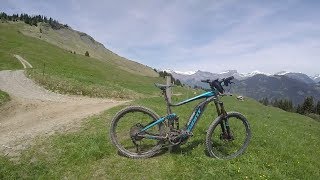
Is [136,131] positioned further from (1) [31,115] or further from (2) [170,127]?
(1) [31,115]

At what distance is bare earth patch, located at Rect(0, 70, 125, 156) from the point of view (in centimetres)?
1591

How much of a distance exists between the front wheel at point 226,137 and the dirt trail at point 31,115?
302 inches

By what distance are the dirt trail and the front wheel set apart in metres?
7.66

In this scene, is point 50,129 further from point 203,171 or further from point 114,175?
point 203,171

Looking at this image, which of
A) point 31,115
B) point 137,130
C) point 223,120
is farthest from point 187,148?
point 31,115

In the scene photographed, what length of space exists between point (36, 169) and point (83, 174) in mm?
1916

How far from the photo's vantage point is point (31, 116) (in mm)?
22875

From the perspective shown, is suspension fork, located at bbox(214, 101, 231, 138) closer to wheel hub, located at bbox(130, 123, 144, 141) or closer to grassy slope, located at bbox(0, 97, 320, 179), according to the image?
grassy slope, located at bbox(0, 97, 320, 179)

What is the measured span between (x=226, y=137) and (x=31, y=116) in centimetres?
1512

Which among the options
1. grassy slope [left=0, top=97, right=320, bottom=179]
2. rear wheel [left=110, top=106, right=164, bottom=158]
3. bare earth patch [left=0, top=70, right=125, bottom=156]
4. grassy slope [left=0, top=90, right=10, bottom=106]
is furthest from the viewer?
grassy slope [left=0, top=90, right=10, bottom=106]

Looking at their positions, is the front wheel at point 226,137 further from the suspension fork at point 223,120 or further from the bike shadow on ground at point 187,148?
the bike shadow on ground at point 187,148

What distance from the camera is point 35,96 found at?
33.3 metres

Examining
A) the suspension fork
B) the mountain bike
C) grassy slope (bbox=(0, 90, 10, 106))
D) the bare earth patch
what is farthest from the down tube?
grassy slope (bbox=(0, 90, 10, 106))

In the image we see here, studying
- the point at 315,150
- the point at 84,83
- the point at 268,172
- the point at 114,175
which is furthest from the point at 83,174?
the point at 84,83
